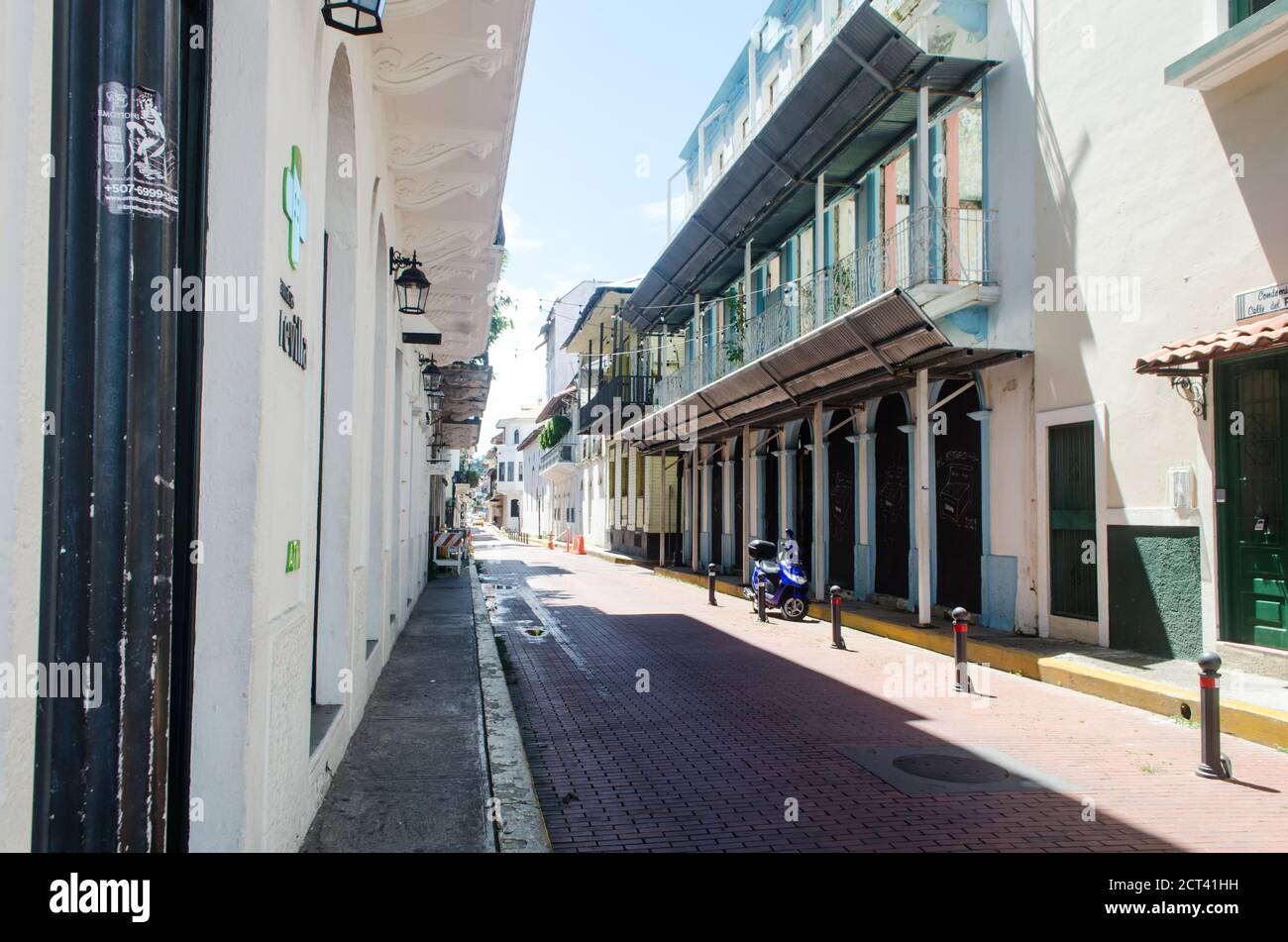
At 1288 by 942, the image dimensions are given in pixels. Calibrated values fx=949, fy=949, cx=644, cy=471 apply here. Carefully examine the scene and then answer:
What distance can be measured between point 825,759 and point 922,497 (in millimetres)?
7247

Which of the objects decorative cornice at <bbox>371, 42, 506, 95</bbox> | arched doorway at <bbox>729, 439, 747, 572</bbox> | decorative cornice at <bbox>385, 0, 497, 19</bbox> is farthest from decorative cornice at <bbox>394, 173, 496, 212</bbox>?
arched doorway at <bbox>729, 439, 747, 572</bbox>

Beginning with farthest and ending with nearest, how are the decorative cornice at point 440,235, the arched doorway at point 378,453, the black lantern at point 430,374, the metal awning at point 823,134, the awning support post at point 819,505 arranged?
the awning support post at point 819,505, the black lantern at point 430,374, the metal awning at point 823,134, the decorative cornice at point 440,235, the arched doorway at point 378,453

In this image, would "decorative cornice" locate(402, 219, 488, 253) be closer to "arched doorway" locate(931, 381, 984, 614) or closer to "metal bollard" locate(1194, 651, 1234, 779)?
"arched doorway" locate(931, 381, 984, 614)

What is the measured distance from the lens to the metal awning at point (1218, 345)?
825 cm

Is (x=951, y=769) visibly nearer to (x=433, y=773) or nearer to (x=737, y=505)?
(x=433, y=773)

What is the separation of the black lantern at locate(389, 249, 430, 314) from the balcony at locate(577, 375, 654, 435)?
20.8m

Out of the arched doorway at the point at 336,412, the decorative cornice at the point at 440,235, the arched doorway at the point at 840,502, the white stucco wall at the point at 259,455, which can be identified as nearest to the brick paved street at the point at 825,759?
the arched doorway at the point at 336,412

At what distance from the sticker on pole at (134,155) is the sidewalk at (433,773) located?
3.16 meters

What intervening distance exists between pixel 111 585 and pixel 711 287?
23771 millimetres

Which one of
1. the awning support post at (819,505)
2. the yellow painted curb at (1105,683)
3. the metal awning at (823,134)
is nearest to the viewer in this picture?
the yellow painted curb at (1105,683)

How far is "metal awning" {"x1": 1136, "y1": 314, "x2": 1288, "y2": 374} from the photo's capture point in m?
8.25

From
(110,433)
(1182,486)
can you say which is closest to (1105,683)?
(1182,486)

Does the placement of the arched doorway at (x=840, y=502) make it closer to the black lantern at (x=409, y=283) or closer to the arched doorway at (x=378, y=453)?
the black lantern at (x=409, y=283)
